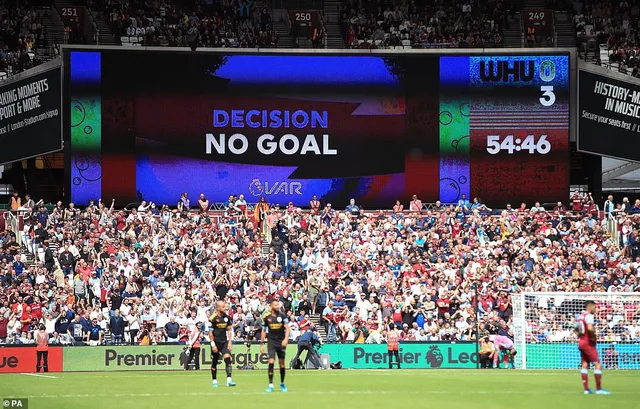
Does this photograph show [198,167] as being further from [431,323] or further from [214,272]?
[431,323]

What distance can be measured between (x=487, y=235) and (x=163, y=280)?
43.8 feet

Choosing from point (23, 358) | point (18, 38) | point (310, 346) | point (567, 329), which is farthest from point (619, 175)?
point (23, 358)

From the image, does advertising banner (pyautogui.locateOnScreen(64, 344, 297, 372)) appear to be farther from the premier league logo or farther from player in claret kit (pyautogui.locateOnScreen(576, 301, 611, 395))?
player in claret kit (pyautogui.locateOnScreen(576, 301, 611, 395))

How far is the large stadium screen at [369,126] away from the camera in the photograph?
48.3 meters

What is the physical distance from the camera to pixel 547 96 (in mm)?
48906

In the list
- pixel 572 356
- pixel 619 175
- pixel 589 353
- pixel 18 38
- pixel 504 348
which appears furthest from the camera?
pixel 619 175

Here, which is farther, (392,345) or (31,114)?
(31,114)

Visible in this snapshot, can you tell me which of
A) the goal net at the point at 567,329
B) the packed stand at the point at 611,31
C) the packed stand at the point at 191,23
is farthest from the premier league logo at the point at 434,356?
→ the packed stand at the point at 611,31

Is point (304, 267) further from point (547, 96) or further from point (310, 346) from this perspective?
point (547, 96)

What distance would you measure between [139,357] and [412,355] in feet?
29.6

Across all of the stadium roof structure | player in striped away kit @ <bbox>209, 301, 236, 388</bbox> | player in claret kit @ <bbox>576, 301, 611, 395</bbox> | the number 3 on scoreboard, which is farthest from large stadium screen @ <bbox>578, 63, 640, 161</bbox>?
player in striped away kit @ <bbox>209, 301, 236, 388</bbox>

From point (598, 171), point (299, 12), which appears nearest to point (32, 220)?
point (299, 12)

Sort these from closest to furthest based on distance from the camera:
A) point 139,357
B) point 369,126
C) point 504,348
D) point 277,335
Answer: point 277,335, point 504,348, point 139,357, point 369,126

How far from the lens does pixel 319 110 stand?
48938mm
